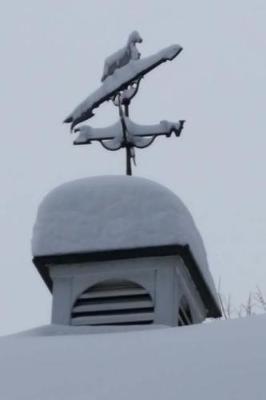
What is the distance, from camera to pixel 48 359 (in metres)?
4.97

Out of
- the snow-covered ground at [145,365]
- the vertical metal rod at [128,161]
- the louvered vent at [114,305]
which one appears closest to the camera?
the snow-covered ground at [145,365]

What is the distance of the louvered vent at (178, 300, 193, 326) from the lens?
7.38 meters

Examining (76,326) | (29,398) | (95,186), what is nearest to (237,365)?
(29,398)

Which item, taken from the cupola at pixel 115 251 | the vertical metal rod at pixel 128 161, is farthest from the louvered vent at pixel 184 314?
the vertical metal rod at pixel 128 161

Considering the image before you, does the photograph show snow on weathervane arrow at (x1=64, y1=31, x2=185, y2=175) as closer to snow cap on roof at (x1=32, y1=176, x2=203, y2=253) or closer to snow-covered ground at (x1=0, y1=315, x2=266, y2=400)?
snow cap on roof at (x1=32, y1=176, x2=203, y2=253)

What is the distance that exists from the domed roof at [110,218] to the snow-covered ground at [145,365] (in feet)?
5.55

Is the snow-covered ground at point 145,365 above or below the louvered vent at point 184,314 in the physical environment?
above

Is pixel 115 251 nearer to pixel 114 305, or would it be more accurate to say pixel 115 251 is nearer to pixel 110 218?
pixel 110 218

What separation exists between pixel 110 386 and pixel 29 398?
30 centimetres

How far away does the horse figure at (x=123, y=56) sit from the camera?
8039 mm

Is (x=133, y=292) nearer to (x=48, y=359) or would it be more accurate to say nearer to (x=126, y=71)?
(x=126, y=71)

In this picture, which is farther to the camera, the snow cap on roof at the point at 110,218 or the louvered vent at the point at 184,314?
the louvered vent at the point at 184,314

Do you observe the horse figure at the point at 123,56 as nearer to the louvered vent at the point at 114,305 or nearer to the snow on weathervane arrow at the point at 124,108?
the snow on weathervane arrow at the point at 124,108

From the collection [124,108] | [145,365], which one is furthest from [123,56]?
[145,365]
